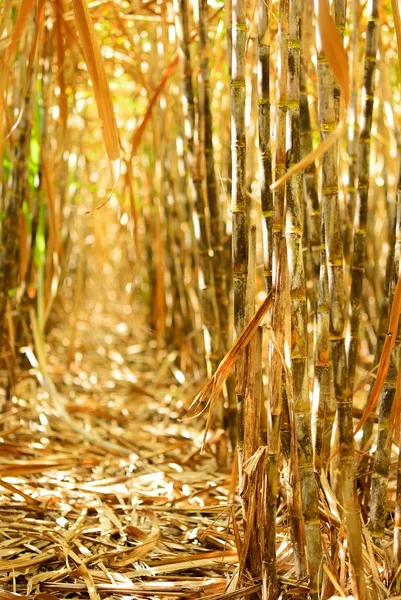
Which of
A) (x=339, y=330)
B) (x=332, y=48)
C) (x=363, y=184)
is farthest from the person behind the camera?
(x=363, y=184)

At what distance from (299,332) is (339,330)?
0.04m

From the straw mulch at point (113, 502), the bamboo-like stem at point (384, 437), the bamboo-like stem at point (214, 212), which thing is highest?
the bamboo-like stem at point (214, 212)

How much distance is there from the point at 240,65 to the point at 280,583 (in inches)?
21.0

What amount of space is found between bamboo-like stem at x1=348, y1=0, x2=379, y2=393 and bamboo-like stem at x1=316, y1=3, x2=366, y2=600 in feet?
0.34

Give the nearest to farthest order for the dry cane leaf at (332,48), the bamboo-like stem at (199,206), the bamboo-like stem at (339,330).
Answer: the dry cane leaf at (332,48) < the bamboo-like stem at (339,330) < the bamboo-like stem at (199,206)

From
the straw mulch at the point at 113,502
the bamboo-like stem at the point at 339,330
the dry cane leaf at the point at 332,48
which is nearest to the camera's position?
the dry cane leaf at the point at 332,48

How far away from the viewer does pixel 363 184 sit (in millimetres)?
820

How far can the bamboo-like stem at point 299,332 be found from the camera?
64 cm


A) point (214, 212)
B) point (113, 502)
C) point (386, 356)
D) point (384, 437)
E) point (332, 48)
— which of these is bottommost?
point (113, 502)

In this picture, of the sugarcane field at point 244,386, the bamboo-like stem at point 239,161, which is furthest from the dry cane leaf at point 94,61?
the bamboo-like stem at point 239,161

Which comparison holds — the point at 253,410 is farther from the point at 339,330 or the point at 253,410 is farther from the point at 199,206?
the point at 199,206

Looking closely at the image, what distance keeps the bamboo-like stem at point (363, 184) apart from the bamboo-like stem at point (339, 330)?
103mm

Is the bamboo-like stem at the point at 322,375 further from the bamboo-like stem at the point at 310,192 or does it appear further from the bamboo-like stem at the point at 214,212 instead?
the bamboo-like stem at the point at 214,212

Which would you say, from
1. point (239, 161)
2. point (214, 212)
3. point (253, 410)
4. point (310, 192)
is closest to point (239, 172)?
point (239, 161)
